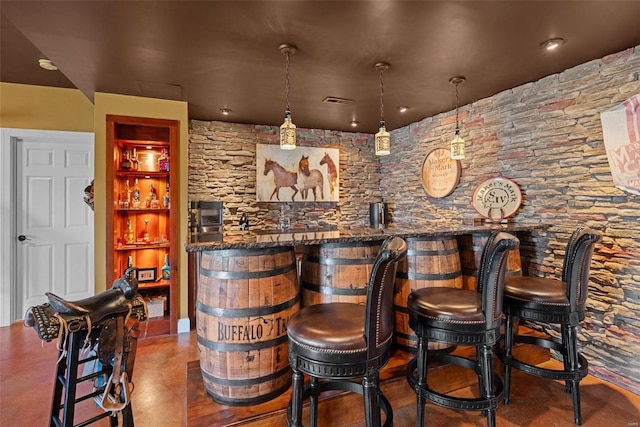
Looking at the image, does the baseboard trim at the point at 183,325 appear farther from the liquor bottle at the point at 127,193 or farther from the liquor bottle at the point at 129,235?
the liquor bottle at the point at 127,193

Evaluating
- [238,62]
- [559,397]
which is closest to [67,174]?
[238,62]

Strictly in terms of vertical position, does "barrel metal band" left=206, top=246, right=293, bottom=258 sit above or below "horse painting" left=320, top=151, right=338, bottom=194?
below

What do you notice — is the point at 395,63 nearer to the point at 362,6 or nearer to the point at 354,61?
the point at 354,61

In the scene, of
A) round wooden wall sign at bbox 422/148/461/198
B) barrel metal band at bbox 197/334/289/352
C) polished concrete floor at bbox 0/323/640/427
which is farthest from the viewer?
round wooden wall sign at bbox 422/148/461/198

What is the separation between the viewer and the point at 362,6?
1817 mm

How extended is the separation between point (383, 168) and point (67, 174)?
4221mm

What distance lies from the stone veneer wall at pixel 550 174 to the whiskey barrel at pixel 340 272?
1867 millimetres

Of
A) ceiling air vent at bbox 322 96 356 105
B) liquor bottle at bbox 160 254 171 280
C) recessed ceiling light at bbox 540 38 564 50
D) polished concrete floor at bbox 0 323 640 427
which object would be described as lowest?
polished concrete floor at bbox 0 323 640 427

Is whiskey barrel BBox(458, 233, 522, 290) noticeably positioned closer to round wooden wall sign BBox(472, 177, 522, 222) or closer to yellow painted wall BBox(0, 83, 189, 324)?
round wooden wall sign BBox(472, 177, 522, 222)

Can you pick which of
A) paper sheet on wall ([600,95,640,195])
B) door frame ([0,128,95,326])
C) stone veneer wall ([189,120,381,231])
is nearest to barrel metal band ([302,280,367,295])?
paper sheet on wall ([600,95,640,195])

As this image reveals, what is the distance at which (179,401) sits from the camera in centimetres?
223

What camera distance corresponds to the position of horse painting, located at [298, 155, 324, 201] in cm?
473

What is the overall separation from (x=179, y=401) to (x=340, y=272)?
147cm

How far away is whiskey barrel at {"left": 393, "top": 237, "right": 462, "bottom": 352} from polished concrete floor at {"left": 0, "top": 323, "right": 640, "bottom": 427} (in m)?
0.31
